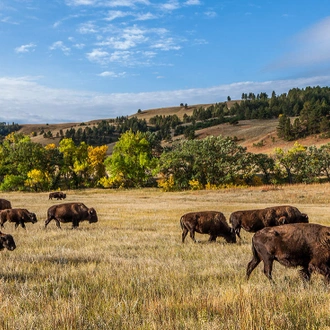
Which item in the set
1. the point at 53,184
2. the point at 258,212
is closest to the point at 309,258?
the point at 258,212

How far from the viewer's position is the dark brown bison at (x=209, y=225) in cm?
1400

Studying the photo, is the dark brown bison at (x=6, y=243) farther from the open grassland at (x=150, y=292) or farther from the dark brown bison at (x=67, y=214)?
the dark brown bison at (x=67, y=214)

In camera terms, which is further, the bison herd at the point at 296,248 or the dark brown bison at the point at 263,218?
the dark brown bison at the point at 263,218

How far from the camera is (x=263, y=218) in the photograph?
554 inches

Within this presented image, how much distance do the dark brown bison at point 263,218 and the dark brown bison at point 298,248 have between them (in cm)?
673

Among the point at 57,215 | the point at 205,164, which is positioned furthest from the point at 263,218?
the point at 205,164

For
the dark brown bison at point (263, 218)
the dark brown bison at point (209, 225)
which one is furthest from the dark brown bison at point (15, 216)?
the dark brown bison at point (263, 218)

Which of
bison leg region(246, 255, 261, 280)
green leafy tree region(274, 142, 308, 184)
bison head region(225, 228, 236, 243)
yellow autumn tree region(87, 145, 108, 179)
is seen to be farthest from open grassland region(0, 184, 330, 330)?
yellow autumn tree region(87, 145, 108, 179)

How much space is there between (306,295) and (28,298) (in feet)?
15.8

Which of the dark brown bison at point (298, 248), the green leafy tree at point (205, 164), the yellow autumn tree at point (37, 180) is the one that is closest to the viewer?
the dark brown bison at point (298, 248)

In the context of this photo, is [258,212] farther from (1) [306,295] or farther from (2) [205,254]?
(1) [306,295]

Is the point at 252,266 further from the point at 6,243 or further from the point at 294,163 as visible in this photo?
the point at 294,163

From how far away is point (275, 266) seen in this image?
8789 mm

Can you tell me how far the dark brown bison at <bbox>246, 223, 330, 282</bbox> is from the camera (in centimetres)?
697
